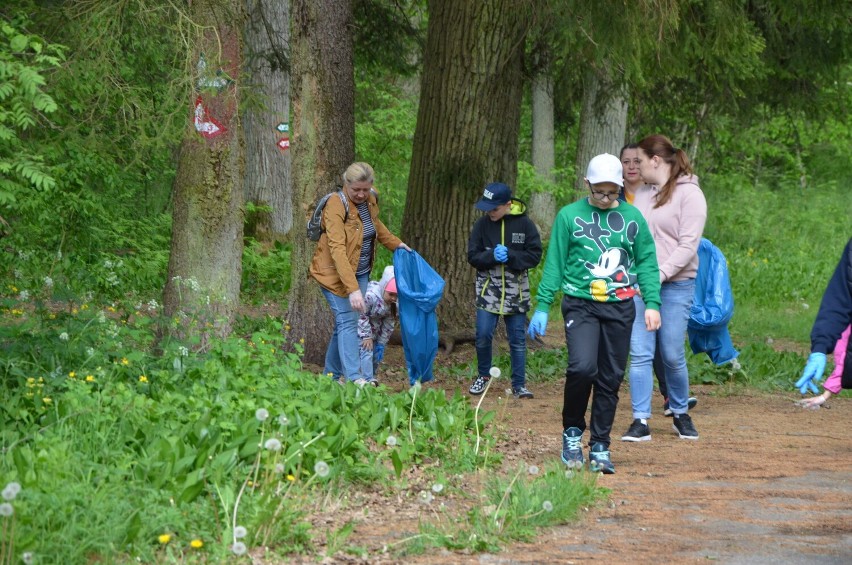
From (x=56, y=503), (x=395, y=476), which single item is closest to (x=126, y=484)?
(x=56, y=503)

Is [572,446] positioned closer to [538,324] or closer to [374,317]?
[538,324]

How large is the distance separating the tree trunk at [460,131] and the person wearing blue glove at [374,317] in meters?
2.01

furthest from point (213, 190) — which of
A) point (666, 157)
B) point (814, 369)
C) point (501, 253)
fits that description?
point (814, 369)

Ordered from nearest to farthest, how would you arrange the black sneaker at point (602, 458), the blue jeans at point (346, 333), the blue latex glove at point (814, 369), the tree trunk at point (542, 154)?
the blue latex glove at point (814, 369)
the black sneaker at point (602, 458)
the blue jeans at point (346, 333)
the tree trunk at point (542, 154)

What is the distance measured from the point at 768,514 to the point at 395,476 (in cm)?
186

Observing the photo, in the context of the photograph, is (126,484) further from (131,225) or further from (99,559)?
(131,225)

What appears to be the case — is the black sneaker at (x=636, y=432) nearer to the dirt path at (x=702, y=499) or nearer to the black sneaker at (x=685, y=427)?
the dirt path at (x=702, y=499)

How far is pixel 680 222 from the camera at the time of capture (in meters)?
7.30

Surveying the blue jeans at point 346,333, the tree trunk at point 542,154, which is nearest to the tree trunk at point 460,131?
the blue jeans at point 346,333

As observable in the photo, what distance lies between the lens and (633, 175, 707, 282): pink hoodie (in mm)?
7230

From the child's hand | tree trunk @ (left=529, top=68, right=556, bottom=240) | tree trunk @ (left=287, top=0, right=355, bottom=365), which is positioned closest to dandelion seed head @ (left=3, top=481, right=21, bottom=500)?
the child's hand

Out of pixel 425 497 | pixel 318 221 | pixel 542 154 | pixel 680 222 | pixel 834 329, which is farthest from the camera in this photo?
pixel 542 154

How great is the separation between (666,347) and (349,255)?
2.42 meters

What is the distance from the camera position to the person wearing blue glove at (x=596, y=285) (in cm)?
620
